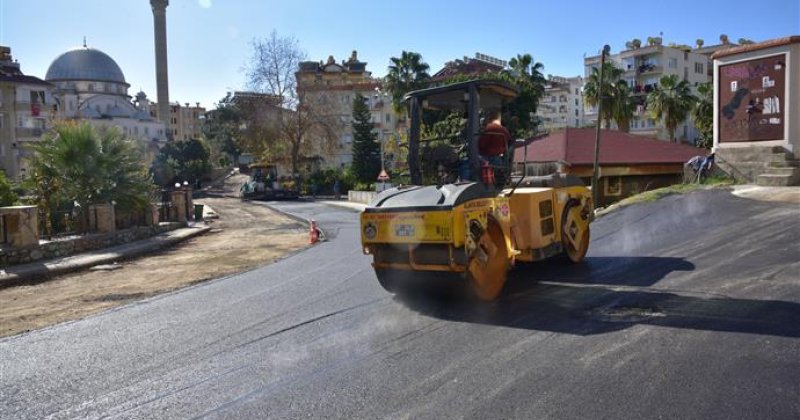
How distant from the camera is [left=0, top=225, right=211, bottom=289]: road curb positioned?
11.9 metres

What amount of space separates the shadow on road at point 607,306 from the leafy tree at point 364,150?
4789 centimetres

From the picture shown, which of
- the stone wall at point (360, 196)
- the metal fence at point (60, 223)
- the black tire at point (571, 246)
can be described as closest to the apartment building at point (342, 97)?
the stone wall at point (360, 196)

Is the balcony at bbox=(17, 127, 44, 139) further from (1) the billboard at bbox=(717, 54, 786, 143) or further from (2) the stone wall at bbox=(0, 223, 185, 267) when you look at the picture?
(1) the billboard at bbox=(717, 54, 786, 143)

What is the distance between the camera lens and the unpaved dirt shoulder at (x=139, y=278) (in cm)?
887

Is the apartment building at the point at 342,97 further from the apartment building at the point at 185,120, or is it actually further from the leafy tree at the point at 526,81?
the apartment building at the point at 185,120

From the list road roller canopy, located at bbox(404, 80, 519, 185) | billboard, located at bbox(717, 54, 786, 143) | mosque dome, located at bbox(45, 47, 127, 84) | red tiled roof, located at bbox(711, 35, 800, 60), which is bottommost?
road roller canopy, located at bbox(404, 80, 519, 185)

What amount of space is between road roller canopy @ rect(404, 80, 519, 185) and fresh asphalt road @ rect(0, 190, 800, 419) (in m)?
1.70

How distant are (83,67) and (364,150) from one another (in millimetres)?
51374

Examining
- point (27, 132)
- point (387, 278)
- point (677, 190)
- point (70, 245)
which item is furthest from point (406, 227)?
point (27, 132)

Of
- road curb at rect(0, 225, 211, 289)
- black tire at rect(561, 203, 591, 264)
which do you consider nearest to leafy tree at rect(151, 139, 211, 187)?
road curb at rect(0, 225, 211, 289)

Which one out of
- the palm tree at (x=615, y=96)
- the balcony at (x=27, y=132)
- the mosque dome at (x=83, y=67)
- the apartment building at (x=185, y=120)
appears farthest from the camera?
the apartment building at (x=185, y=120)

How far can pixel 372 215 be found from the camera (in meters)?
7.62

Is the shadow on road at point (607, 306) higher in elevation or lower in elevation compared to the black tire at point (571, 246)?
lower

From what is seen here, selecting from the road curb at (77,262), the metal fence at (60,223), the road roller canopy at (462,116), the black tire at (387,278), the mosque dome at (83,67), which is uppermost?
the mosque dome at (83,67)
